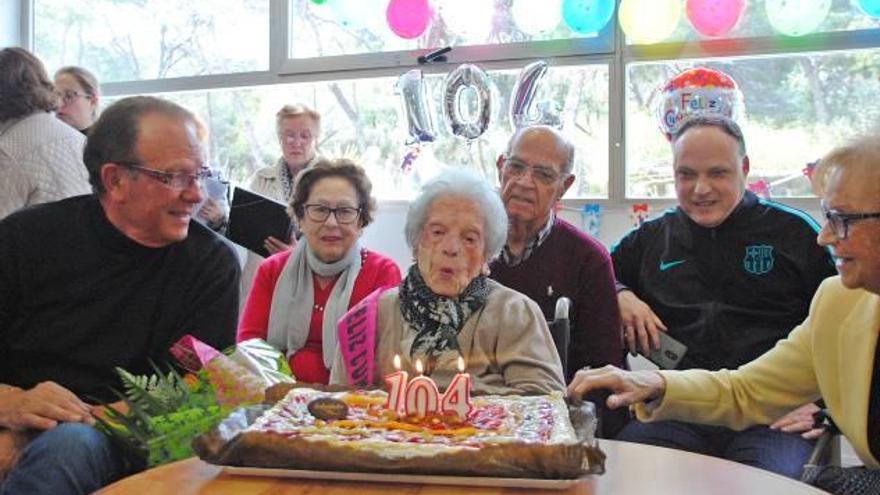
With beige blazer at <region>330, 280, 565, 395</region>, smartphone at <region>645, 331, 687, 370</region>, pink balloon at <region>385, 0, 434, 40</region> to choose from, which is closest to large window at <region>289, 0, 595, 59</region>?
pink balloon at <region>385, 0, 434, 40</region>

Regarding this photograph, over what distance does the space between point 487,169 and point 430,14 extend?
0.80m

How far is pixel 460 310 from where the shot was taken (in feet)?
6.75

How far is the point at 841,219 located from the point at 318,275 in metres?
1.64

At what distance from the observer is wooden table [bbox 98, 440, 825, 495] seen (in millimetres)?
1203

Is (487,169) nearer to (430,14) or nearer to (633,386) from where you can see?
(430,14)

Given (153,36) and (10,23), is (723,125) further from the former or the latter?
(10,23)

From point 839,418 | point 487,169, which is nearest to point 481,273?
point 839,418

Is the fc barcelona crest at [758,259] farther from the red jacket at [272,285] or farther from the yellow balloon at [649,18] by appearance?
the yellow balloon at [649,18]

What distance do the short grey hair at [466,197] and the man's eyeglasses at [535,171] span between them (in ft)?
1.40

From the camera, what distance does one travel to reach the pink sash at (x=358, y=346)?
201 cm

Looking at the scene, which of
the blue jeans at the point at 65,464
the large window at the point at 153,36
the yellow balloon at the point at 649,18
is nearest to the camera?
the blue jeans at the point at 65,464

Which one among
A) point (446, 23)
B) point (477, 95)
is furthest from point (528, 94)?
point (446, 23)

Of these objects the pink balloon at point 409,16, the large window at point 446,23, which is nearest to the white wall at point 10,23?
the large window at point 446,23

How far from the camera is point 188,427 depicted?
144cm
